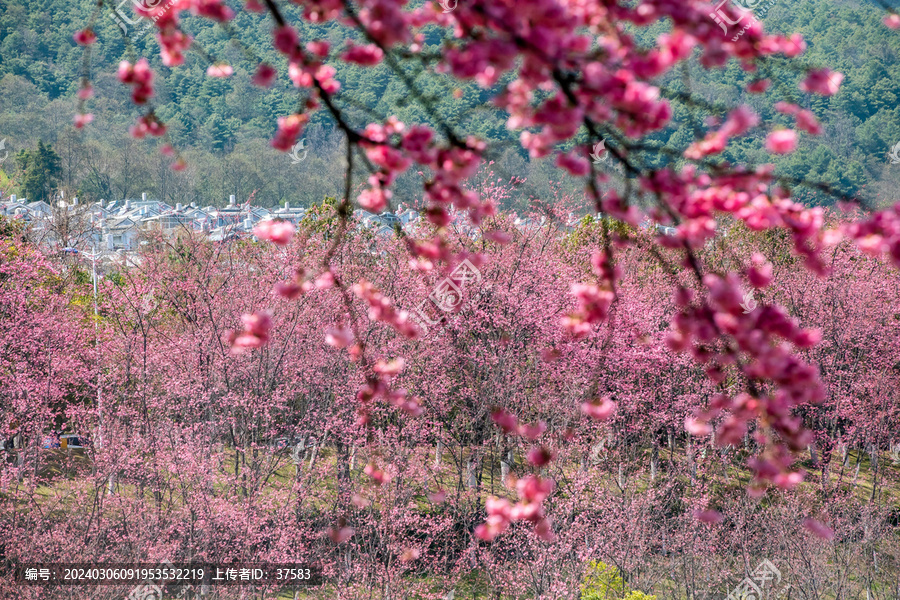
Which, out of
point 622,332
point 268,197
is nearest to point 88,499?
point 622,332

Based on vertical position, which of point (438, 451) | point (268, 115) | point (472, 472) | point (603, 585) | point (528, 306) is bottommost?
point (268, 115)

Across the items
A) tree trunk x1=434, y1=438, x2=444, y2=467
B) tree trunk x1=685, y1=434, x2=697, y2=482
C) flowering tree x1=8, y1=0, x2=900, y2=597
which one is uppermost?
flowering tree x1=8, y1=0, x2=900, y2=597

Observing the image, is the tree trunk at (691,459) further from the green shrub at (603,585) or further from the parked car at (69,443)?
the parked car at (69,443)

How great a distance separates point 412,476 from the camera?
47.6 feet

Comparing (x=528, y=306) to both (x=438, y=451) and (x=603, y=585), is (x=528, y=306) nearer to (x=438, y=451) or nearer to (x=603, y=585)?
(x=438, y=451)

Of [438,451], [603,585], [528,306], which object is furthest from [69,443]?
[603,585]

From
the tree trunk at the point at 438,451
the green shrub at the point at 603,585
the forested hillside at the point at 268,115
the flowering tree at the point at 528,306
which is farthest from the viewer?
the forested hillside at the point at 268,115

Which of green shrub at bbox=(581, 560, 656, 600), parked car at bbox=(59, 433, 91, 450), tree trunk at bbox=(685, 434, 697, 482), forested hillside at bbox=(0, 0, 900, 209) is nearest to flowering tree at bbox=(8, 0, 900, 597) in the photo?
tree trunk at bbox=(685, 434, 697, 482)

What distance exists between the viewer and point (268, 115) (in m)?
66.2

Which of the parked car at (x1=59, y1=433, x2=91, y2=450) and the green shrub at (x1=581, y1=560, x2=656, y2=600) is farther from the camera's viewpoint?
the parked car at (x1=59, y1=433, x2=91, y2=450)

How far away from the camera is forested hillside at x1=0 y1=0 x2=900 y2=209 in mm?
47031

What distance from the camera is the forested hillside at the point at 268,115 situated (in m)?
47.0

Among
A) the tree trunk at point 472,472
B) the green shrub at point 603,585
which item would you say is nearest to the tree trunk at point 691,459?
the green shrub at point 603,585

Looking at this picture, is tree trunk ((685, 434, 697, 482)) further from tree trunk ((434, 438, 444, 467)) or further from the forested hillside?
the forested hillside
